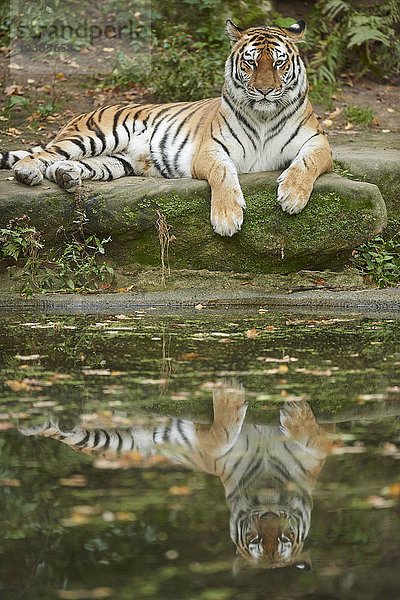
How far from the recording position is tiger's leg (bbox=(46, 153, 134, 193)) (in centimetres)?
591

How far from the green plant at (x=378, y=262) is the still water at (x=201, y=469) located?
1949mm

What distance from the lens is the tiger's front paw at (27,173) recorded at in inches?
235

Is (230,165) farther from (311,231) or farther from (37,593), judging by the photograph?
(37,593)

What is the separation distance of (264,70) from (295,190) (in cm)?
95

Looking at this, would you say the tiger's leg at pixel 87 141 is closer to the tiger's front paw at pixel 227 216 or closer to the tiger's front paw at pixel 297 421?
the tiger's front paw at pixel 227 216

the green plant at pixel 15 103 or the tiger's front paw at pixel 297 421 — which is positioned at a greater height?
the tiger's front paw at pixel 297 421

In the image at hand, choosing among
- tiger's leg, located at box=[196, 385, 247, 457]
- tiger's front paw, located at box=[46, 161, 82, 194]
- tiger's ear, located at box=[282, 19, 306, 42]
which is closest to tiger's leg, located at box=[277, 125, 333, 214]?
tiger's ear, located at box=[282, 19, 306, 42]

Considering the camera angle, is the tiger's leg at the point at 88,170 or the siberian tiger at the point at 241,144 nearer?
the siberian tiger at the point at 241,144

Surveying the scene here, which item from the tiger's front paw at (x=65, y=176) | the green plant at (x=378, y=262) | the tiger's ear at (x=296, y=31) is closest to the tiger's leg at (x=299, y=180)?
the green plant at (x=378, y=262)

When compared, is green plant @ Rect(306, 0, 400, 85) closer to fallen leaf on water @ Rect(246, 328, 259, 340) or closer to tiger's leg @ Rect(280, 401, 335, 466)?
fallen leaf on water @ Rect(246, 328, 259, 340)

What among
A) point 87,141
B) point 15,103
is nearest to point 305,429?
point 87,141

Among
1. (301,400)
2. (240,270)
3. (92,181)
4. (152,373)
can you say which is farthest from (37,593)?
(92,181)

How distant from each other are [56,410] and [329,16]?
10.4 meters

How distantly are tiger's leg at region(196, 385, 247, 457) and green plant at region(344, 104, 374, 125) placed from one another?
7.40 meters
